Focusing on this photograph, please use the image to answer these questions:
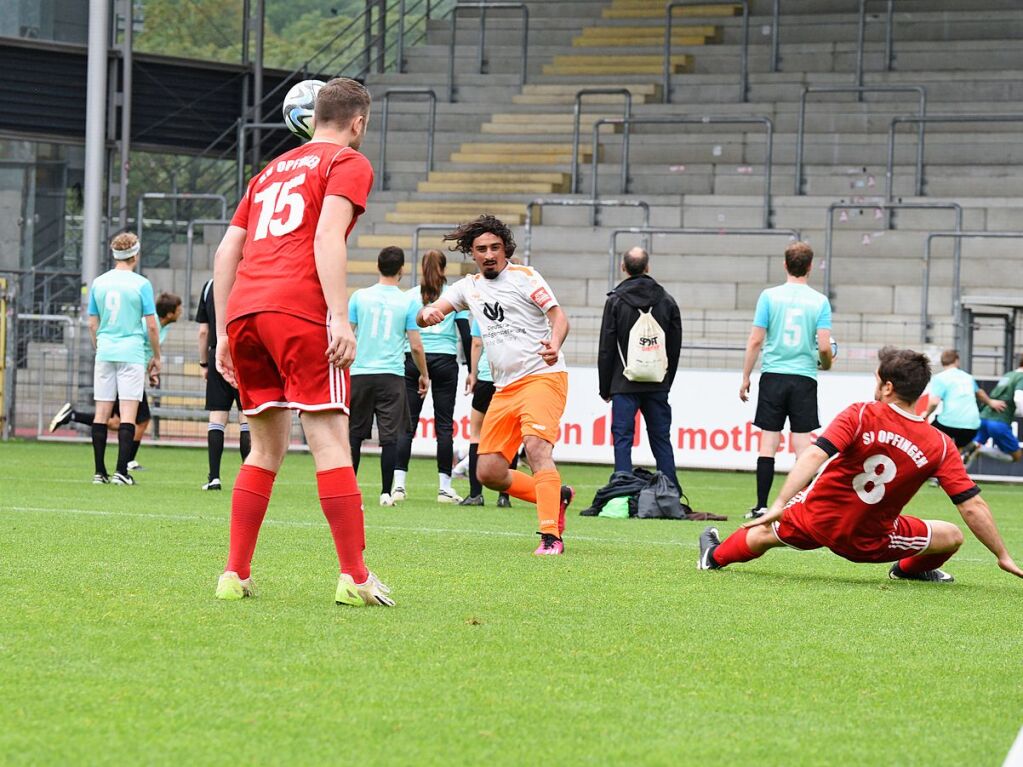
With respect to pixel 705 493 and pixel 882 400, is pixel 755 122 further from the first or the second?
pixel 882 400

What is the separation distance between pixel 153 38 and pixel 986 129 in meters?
13.1

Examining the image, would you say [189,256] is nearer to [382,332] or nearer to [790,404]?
[382,332]

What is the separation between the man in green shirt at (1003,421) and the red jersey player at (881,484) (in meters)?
10.5

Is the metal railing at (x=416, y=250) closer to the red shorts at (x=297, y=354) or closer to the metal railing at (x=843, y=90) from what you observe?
the metal railing at (x=843, y=90)

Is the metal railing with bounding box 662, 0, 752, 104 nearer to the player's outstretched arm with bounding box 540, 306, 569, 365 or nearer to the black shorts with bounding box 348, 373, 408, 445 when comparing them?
the black shorts with bounding box 348, 373, 408, 445

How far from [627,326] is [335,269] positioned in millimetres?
7077

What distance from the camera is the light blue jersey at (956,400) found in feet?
56.0

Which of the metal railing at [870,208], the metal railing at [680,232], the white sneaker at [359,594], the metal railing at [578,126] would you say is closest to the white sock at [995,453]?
the metal railing at [870,208]

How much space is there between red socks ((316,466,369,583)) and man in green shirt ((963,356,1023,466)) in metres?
12.7

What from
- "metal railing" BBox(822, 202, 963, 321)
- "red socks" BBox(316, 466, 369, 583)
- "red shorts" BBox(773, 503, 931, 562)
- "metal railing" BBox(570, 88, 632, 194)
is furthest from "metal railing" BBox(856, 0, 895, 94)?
"red socks" BBox(316, 466, 369, 583)

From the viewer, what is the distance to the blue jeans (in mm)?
12688

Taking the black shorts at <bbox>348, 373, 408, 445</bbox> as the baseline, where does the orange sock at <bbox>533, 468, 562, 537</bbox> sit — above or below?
below

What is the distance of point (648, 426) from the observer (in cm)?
1296

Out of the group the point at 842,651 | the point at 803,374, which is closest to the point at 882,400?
the point at 842,651
